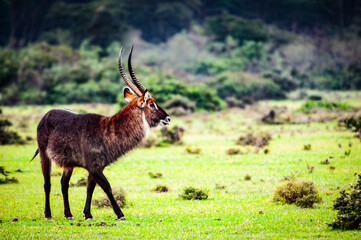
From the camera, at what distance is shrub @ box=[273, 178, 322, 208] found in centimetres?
1091

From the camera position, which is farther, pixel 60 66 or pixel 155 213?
pixel 60 66

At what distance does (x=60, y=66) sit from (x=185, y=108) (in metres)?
23.4

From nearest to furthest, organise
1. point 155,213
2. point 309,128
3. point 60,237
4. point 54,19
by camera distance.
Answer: point 60,237 → point 155,213 → point 309,128 → point 54,19

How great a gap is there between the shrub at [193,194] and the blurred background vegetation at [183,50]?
58.6 ft

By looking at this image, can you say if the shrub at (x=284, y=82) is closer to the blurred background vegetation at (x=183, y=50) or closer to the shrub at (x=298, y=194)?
the blurred background vegetation at (x=183, y=50)

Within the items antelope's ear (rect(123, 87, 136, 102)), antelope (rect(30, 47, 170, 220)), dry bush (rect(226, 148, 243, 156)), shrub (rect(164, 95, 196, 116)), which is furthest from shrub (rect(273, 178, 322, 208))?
shrub (rect(164, 95, 196, 116))

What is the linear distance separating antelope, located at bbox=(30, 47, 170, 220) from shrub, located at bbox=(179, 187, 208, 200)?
2.62 metres

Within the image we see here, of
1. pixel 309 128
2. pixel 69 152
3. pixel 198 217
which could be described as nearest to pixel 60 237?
pixel 69 152

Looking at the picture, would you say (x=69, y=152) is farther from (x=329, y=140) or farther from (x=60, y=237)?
(x=329, y=140)

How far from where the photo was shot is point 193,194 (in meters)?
12.1

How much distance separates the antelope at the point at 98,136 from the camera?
9766 millimetres

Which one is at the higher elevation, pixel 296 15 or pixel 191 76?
pixel 296 15

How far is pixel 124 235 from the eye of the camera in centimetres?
866

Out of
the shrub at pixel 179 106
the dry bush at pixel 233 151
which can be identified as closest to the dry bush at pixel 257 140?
the dry bush at pixel 233 151
